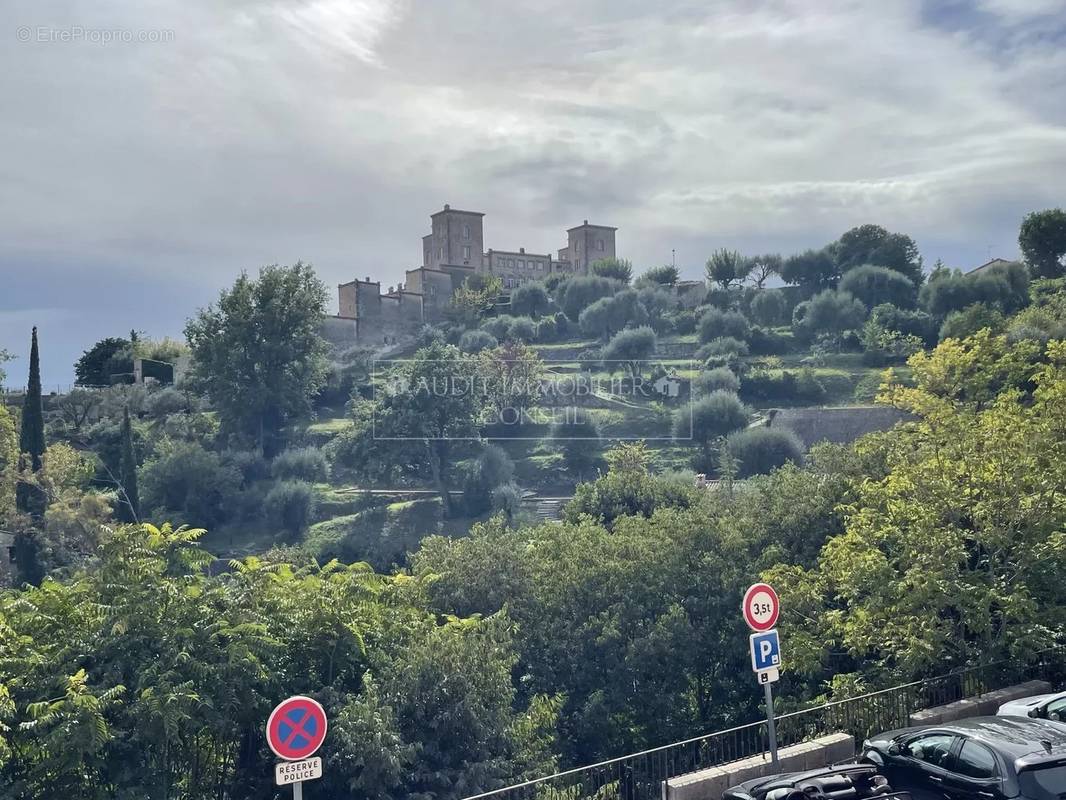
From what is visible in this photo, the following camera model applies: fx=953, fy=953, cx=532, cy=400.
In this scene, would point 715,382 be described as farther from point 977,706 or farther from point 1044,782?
point 1044,782

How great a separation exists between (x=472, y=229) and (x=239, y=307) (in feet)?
183

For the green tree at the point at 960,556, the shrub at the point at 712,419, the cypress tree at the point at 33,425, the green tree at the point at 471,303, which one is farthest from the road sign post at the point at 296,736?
the green tree at the point at 471,303

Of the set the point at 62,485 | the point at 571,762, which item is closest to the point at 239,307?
the point at 62,485

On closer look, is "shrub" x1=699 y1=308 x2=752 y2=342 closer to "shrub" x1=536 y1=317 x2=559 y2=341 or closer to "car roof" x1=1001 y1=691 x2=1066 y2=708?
"shrub" x1=536 y1=317 x2=559 y2=341

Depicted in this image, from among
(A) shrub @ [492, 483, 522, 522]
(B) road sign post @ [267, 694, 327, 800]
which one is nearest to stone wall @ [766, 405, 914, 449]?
(A) shrub @ [492, 483, 522, 522]

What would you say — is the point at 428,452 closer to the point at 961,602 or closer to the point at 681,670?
the point at 681,670

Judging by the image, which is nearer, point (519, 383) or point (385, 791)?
point (385, 791)

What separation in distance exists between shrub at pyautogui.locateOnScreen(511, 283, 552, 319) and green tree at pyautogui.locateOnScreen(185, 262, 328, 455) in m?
29.8

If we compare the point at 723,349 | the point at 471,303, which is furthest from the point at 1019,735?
the point at 471,303

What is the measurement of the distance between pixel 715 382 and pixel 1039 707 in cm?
5203

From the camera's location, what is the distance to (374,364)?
74.4 metres

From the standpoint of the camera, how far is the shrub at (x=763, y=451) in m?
50.2

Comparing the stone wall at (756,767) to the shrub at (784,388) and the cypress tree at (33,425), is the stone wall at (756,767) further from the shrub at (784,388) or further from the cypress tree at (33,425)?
the shrub at (784,388)

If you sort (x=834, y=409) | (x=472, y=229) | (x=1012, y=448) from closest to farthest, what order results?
(x=1012, y=448) < (x=834, y=409) < (x=472, y=229)
